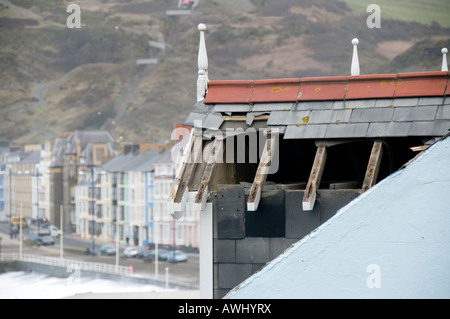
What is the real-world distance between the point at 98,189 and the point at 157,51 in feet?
123

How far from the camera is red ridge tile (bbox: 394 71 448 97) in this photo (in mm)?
8078

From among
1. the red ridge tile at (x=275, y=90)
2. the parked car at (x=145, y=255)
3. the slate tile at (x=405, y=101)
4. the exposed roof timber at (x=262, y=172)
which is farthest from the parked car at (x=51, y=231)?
the slate tile at (x=405, y=101)

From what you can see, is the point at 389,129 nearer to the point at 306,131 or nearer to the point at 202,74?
the point at 306,131

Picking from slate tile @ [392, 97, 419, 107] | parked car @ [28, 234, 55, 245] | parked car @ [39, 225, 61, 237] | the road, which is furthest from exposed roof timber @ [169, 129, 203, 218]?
parked car @ [39, 225, 61, 237]

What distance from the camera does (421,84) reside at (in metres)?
8.23

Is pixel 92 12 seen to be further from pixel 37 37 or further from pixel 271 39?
pixel 271 39

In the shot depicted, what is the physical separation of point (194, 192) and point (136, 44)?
5136 inches

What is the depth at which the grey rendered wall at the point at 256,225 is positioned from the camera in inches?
318

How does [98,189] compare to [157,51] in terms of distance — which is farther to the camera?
[157,51]

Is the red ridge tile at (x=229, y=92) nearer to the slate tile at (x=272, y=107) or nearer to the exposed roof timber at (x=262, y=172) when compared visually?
the slate tile at (x=272, y=107)

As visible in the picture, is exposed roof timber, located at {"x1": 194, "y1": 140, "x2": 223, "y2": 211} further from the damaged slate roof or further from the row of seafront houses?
the row of seafront houses

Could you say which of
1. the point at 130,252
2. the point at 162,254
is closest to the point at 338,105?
the point at 162,254

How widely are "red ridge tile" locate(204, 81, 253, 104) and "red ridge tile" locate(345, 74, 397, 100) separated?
1.20 m
